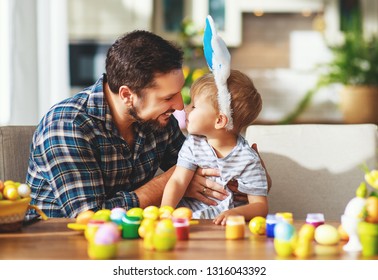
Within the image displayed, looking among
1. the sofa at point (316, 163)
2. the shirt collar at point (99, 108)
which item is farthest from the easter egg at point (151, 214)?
the sofa at point (316, 163)

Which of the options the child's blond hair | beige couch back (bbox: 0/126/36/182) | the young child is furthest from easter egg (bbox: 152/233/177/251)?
beige couch back (bbox: 0/126/36/182)

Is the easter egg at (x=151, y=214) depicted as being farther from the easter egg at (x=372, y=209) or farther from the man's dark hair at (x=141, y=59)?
the man's dark hair at (x=141, y=59)

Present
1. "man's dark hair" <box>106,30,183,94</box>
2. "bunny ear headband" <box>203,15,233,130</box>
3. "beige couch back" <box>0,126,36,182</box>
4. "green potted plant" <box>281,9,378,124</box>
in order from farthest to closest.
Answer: "green potted plant" <box>281,9,378,124</box>, "beige couch back" <box>0,126,36,182</box>, "man's dark hair" <box>106,30,183,94</box>, "bunny ear headband" <box>203,15,233,130</box>

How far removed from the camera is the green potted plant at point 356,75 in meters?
5.28

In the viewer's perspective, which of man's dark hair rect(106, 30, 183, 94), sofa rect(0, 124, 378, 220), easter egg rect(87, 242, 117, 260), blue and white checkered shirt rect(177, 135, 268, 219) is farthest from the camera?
sofa rect(0, 124, 378, 220)

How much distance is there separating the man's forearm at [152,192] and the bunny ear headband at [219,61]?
300mm

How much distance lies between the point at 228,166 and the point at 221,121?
0.44 feet

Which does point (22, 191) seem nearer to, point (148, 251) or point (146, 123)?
point (148, 251)

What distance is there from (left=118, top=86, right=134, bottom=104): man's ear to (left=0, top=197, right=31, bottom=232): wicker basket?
25.1 inches

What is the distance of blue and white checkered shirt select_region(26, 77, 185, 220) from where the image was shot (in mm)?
1847

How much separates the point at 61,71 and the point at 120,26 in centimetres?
178

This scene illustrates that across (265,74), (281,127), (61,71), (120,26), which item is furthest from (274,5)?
(281,127)

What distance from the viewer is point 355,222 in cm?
120

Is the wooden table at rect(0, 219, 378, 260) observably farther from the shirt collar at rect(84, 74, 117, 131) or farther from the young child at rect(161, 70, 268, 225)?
the shirt collar at rect(84, 74, 117, 131)
